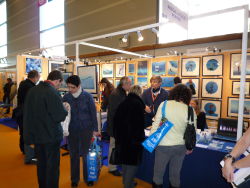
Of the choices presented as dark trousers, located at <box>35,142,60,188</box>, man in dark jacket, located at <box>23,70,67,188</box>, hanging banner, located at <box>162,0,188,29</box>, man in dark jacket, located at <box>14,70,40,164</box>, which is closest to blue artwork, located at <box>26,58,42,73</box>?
man in dark jacket, located at <box>14,70,40,164</box>

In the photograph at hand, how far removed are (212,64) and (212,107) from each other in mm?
1140

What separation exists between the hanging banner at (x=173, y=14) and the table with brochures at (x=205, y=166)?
5.05 feet

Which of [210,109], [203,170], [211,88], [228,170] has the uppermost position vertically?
[211,88]

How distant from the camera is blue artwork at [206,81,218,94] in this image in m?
5.17

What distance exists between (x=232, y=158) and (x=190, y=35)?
5.93 meters

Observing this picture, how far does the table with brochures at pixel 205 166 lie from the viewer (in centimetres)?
217

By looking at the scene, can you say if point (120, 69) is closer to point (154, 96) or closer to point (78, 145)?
point (154, 96)

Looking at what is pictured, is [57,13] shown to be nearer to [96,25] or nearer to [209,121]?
[96,25]

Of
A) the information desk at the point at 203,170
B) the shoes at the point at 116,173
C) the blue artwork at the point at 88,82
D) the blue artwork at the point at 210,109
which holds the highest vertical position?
the blue artwork at the point at 88,82

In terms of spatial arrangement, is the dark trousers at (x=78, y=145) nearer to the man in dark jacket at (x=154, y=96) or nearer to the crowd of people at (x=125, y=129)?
the crowd of people at (x=125, y=129)

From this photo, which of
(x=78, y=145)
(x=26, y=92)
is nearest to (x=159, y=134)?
(x=78, y=145)

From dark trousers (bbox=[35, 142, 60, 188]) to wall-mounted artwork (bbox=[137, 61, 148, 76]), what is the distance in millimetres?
4405

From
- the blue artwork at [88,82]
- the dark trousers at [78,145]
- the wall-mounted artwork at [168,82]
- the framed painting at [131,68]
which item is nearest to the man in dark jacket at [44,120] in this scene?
the dark trousers at [78,145]

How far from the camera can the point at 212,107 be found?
5.30 m
